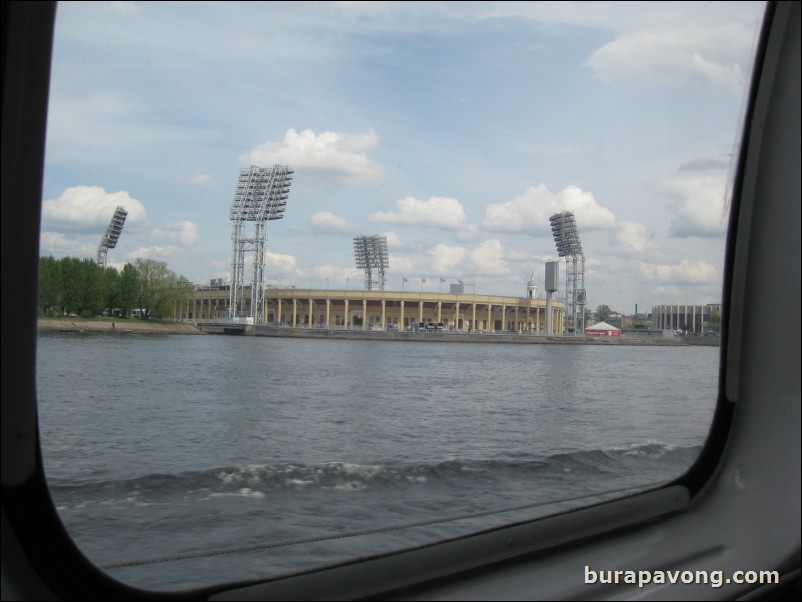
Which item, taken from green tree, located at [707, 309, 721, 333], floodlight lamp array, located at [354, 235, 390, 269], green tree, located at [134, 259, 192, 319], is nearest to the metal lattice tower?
green tree, located at [134, 259, 192, 319]

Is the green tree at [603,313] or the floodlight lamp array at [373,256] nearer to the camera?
the green tree at [603,313]

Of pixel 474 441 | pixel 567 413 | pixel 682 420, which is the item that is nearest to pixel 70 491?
pixel 474 441

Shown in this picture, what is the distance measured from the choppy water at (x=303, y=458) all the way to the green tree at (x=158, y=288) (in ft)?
1.73

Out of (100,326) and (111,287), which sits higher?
(111,287)

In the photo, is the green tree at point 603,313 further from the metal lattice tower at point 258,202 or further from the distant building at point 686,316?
the metal lattice tower at point 258,202

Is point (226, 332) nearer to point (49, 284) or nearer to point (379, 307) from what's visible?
point (379, 307)

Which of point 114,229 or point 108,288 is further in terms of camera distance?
point 108,288

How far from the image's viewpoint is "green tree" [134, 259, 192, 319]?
12.4 ft

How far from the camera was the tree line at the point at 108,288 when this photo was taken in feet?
7.03

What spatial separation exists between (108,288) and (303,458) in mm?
2530

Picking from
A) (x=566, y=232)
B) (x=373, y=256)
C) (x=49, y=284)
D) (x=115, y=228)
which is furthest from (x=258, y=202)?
(x=373, y=256)

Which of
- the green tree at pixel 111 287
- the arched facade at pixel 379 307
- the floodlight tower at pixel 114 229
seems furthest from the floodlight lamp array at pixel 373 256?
the floodlight tower at pixel 114 229

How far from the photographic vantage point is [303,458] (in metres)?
5.83

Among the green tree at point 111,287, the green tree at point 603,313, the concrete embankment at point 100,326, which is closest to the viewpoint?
the concrete embankment at point 100,326
